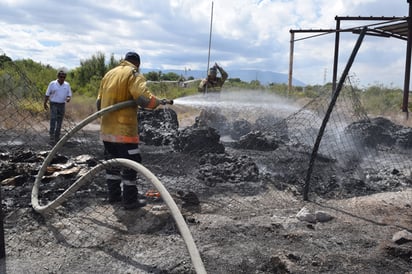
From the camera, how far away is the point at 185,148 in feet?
27.5

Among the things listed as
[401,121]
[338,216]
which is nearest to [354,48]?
[338,216]

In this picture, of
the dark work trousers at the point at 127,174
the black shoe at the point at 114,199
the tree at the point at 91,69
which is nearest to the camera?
the dark work trousers at the point at 127,174

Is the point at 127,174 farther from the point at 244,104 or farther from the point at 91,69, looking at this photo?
the point at 91,69

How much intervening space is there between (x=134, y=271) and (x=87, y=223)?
1.16 m

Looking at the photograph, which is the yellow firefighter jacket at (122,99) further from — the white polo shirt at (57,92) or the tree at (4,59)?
the white polo shirt at (57,92)

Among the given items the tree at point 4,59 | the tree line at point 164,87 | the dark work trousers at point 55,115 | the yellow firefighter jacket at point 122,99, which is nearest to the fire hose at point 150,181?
the yellow firefighter jacket at point 122,99

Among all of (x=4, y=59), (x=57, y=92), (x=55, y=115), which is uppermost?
(x=4, y=59)

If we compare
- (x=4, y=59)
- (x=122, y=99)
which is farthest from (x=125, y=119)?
(x=4, y=59)

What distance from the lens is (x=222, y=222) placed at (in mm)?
4359

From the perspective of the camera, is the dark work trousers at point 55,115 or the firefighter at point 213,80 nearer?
the dark work trousers at point 55,115

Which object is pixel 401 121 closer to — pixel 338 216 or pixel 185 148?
pixel 185 148

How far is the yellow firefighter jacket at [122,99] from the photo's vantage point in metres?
4.33

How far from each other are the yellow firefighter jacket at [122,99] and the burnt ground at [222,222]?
0.60 m

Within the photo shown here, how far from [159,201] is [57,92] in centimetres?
493
